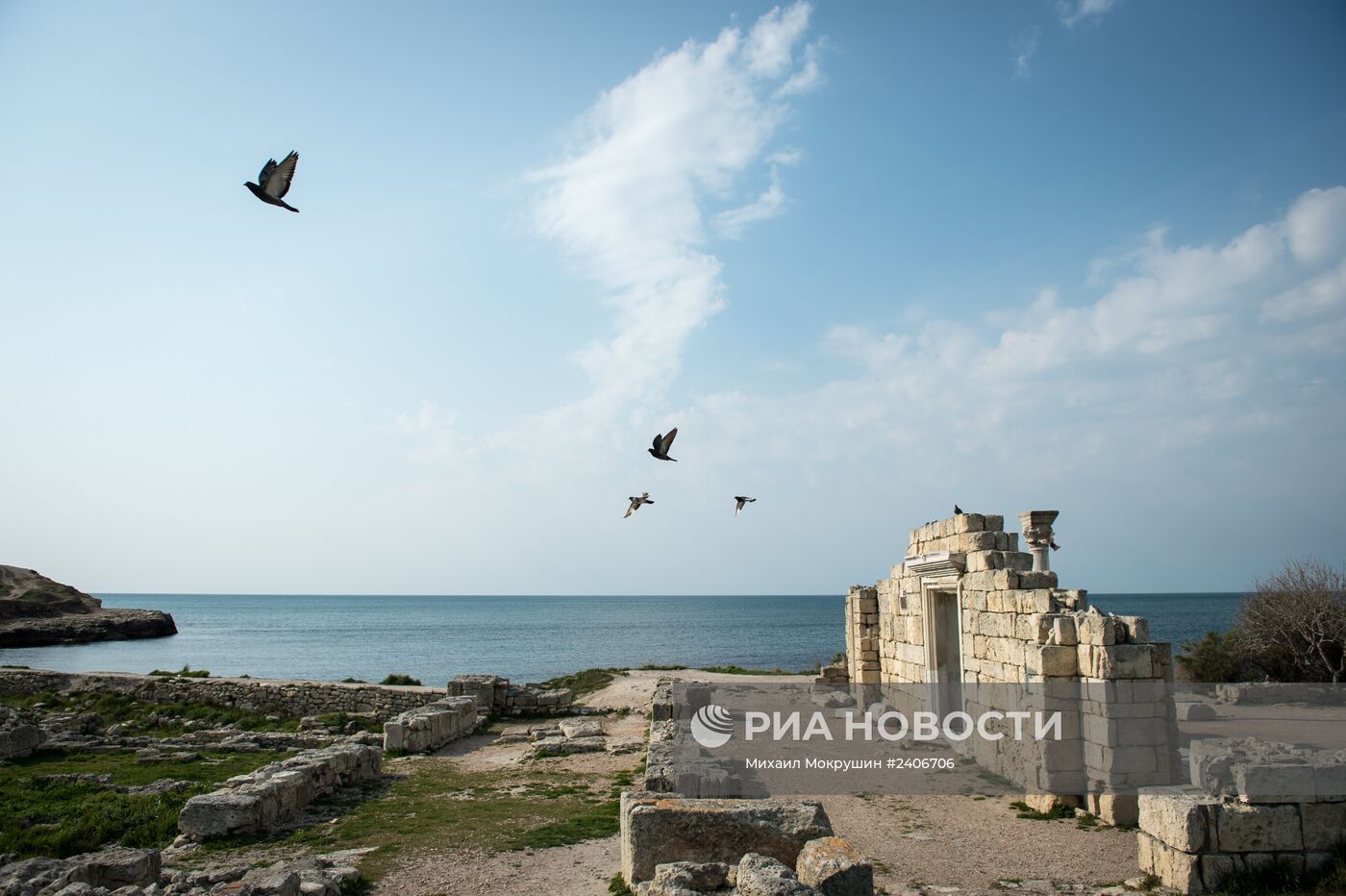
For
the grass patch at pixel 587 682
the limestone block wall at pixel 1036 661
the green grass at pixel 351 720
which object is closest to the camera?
the limestone block wall at pixel 1036 661

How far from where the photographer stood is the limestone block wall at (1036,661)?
29.8 feet

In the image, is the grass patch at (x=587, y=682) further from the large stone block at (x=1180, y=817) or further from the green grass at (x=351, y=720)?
the large stone block at (x=1180, y=817)

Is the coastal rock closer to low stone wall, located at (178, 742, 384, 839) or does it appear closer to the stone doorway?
low stone wall, located at (178, 742, 384, 839)

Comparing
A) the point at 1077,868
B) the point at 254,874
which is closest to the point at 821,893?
the point at 1077,868

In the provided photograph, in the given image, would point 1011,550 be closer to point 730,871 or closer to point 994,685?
point 994,685

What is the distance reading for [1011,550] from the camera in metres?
12.6

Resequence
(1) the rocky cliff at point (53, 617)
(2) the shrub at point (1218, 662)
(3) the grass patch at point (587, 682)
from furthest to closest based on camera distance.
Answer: (1) the rocky cliff at point (53, 617) < (3) the grass patch at point (587, 682) < (2) the shrub at point (1218, 662)

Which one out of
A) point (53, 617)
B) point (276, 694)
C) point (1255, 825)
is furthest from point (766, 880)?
point (53, 617)

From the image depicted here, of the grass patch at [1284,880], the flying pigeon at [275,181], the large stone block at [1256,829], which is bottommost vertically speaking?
the grass patch at [1284,880]

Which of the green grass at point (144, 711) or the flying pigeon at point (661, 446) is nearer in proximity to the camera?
the flying pigeon at point (661, 446)

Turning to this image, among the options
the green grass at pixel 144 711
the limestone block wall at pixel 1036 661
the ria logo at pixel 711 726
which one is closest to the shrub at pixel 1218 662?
the limestone block wall at pixel 1036 661

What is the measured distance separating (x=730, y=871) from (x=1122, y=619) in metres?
5.94

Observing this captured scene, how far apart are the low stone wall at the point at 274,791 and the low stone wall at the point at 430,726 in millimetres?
1982

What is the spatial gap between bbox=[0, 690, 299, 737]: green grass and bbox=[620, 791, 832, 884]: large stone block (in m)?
13.7
